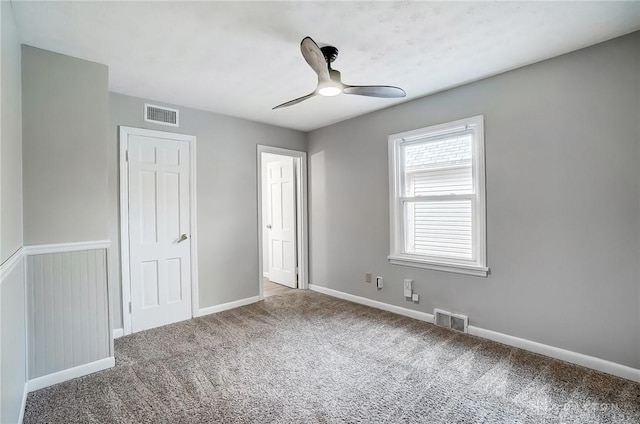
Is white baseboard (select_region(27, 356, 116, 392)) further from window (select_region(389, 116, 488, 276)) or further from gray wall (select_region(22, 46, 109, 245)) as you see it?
window (select_region(389, 116, 488, 276))


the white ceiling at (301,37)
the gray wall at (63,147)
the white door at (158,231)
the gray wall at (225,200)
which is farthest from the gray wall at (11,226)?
the gray wall at (225,200)

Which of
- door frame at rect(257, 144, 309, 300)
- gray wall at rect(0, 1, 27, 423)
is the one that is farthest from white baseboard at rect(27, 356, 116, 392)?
door frame at rect(257, 144, 309, 300)

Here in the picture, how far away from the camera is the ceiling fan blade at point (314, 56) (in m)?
1.84

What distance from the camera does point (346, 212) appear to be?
4383 millimetres

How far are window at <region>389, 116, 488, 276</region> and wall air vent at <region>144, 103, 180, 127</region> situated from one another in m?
2.50

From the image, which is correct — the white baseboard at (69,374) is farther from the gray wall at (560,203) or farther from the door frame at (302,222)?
the gray wall at (560,203)

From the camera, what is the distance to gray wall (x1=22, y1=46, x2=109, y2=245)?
91.7 inches

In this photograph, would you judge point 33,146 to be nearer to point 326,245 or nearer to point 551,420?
point 326,245

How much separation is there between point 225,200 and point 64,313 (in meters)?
2.01

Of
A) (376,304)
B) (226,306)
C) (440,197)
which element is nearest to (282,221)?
(226,306)

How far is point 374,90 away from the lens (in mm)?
2479

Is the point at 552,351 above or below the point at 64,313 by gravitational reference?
below

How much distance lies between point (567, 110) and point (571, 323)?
1.70 m

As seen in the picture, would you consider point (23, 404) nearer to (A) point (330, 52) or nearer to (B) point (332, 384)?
(B) point (332, 384)
